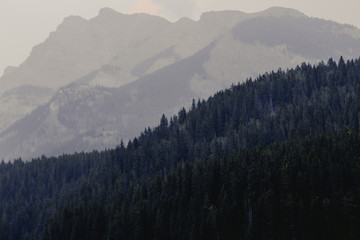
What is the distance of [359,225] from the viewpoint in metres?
137

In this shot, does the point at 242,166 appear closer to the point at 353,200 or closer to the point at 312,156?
the point at 312,156

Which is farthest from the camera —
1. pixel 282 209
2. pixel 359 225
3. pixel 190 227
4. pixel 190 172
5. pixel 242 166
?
pixel 190 172

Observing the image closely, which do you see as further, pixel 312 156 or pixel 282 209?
pixel 312 156

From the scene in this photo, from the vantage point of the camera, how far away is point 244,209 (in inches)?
6147

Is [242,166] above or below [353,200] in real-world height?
above

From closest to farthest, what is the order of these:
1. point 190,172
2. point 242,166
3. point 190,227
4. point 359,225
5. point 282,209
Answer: point 359,225
point 282,209
point 190,227
point 242,166
point 190,172

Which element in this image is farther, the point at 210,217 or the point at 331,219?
the point at 210,217

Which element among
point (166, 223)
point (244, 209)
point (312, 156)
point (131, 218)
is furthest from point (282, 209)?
point (131, 218)

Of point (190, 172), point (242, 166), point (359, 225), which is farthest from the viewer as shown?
point (190, 172)

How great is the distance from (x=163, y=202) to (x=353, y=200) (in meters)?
59.2

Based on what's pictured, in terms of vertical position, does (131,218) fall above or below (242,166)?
below

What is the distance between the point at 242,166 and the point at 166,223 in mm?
28345

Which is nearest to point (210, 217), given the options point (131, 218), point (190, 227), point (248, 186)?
point (190, 227)

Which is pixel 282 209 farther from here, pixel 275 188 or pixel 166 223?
pixel 166 223
